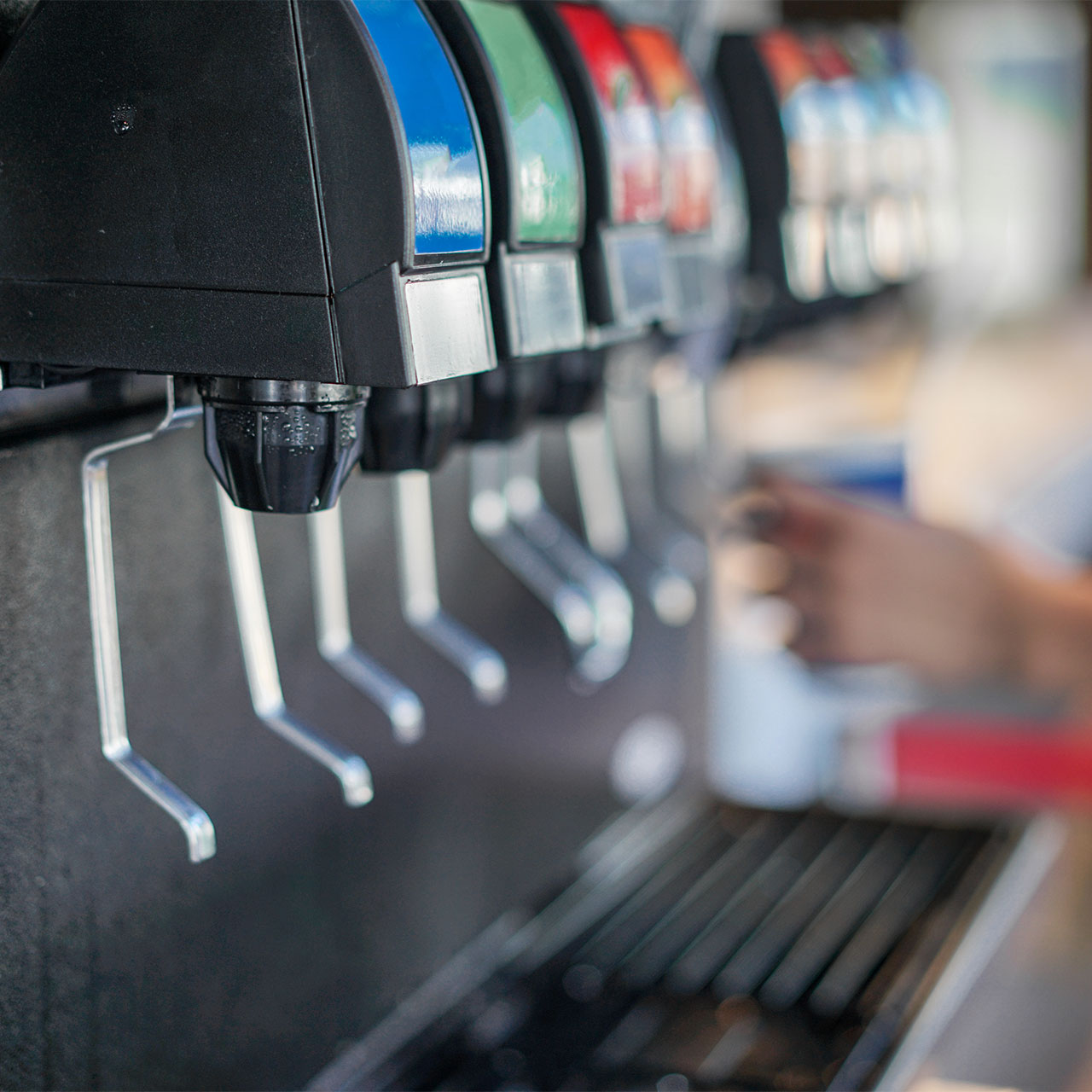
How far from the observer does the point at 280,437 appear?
0.58 meters

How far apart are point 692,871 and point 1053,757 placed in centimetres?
105

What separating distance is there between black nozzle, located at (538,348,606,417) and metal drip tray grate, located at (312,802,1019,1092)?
48cm

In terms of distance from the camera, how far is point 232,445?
1.94 ft

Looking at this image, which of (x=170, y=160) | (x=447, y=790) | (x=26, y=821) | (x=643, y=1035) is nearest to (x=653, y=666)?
(x=447, y=790)

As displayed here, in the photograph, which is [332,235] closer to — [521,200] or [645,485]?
[521,200]

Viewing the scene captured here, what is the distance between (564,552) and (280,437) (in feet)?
2.37

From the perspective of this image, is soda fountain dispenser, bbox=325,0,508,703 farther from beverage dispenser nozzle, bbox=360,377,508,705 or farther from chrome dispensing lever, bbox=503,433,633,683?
chrome dispensing lever, bbox=503,433,633,683

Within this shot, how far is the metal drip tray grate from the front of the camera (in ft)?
3.38

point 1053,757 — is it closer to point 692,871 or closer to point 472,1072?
point 692,871

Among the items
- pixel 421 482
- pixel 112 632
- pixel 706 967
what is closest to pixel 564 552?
pixel 421 482

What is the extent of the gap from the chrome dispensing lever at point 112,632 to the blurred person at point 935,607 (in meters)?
0.81

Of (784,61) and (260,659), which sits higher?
(784,61)

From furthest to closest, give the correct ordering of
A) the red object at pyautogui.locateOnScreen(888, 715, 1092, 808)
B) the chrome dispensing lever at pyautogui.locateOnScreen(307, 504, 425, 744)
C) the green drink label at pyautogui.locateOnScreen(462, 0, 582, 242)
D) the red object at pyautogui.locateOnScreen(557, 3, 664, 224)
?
the red object at pyautogui.locateOnScreen(888, 715, 1092, 808), the chrome dispensing lever at pyautogui.locateOnScreen(307, 504, 425, 744), the red object at pyautogui.locateOnScreen(557, 3, 664, 224), the green drink label at pyautogui.locateOnScreen(462, 0, 582, 242)

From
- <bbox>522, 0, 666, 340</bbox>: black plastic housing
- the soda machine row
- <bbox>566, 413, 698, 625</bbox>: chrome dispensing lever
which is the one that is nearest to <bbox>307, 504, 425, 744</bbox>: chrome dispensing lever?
the soda machine row
